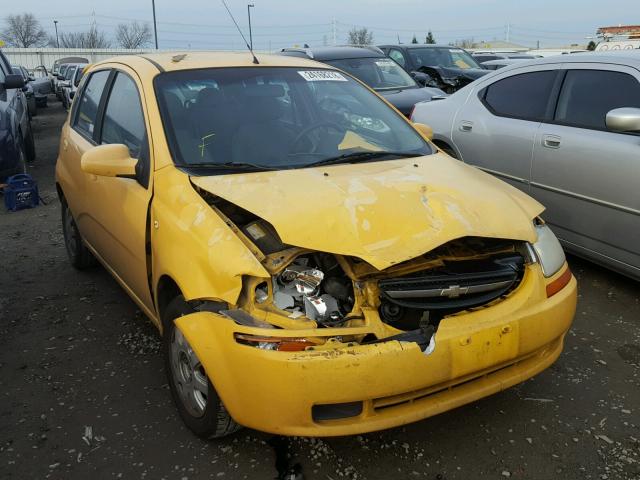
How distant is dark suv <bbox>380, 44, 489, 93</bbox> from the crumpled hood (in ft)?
25.2

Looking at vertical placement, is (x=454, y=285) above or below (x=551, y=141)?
below

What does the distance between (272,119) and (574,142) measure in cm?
226

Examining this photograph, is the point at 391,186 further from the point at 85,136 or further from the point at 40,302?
the point at 40,302

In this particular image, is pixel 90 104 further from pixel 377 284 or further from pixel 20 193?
pixel 20 193

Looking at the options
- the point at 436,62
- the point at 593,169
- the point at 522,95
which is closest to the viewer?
the point at 593,169

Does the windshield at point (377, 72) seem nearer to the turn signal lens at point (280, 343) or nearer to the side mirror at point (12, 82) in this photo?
the side mirror at point (12, 82)

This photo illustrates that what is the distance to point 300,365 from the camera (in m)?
2.15

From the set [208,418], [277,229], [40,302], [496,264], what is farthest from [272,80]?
[40,302]

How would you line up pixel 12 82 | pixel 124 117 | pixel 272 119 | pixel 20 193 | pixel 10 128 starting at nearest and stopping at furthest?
1. pixel 272 119
2. pixel 124 117
3. pixel 20 193
4. pixel 10 128
5. pixel 12 82

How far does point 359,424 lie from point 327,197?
3.19 ft

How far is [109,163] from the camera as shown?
3051mm

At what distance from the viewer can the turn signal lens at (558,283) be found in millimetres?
2652

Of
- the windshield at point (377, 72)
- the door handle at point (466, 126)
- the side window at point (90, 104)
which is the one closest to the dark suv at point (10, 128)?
the side window at point (90, 104)

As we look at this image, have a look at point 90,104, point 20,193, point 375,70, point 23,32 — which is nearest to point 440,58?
point 375,70
